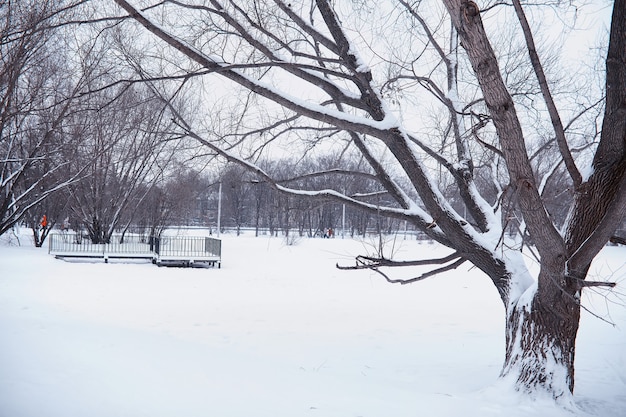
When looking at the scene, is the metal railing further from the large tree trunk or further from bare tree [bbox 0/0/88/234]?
the large tree trunk

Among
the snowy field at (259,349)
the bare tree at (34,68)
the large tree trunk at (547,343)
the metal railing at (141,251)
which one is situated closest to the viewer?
the snowy field at (259,349)

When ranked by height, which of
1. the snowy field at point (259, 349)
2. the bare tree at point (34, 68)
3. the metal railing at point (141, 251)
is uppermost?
the bare tree at point (34, 68)

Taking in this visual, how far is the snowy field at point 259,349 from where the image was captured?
4.12m

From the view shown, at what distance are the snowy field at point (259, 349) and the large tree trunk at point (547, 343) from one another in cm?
21

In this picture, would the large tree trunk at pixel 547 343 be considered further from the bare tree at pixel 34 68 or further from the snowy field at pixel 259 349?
the bare tree at pixel 34 68

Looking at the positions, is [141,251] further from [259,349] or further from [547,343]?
[547,343]

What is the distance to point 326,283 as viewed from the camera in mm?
16672

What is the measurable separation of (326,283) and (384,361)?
31.6 feet

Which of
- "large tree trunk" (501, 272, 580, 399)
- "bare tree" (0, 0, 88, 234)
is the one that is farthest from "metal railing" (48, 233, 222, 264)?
"large tree trunk" (501, 272, 580, 399)

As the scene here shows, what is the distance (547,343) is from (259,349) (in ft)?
14.1

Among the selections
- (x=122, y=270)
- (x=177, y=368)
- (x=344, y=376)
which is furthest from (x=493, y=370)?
(x=122, y=270)

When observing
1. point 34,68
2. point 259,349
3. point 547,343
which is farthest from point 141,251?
point 547,343

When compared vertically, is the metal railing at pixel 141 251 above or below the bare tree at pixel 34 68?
below

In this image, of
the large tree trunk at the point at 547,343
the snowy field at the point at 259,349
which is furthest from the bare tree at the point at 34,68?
the large tree trunk at the point at 547,343
